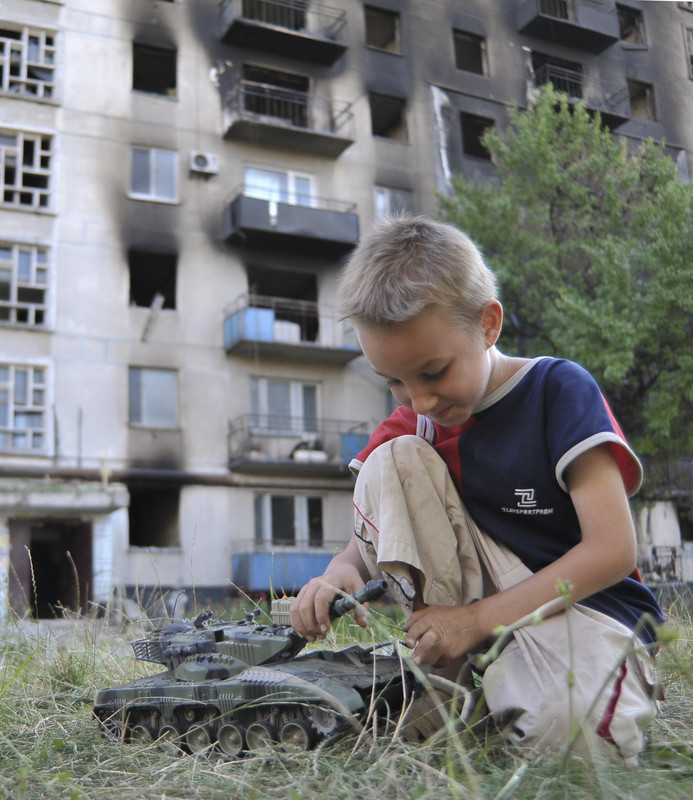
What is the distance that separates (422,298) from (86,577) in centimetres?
1596

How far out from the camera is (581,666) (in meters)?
2.26

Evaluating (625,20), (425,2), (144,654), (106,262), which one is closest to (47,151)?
(106,262)

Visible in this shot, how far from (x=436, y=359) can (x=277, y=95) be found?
20.0 meters

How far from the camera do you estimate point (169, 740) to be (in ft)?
8.77

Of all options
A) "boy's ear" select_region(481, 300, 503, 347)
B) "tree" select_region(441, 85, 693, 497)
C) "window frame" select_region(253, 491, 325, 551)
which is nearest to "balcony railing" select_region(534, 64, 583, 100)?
"tree" select_region(441, 85, 693, 497)

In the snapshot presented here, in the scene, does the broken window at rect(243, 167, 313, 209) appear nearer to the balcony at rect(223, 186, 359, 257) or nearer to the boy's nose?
the balcony at rect(223, 186, 359, 257)

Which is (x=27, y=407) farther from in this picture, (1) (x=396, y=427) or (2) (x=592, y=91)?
(2) (x=592, y=91)

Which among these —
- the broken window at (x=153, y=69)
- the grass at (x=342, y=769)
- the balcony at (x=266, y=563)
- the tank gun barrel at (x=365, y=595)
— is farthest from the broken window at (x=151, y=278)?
the tank gun barrel at (x=365, y=595)

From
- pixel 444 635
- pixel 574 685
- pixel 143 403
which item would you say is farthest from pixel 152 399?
pixel 574 685

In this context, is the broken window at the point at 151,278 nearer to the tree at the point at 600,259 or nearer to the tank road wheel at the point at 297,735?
the tree at the point at 600,259

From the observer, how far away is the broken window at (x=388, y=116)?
72.3ft

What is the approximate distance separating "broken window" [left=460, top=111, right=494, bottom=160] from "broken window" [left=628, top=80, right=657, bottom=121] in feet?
12.9

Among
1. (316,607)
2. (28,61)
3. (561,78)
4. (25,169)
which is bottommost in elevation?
(316,607)

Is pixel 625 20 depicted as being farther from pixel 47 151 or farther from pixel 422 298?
pixel 422 298
